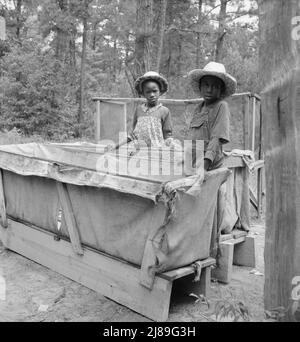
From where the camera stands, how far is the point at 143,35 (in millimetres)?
8188

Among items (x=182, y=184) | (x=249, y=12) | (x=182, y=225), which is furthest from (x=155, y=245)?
(x=249, y=12)

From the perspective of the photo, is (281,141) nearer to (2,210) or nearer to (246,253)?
(246,253)

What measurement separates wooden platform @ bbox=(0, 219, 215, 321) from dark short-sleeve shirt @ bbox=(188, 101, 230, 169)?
0.97m

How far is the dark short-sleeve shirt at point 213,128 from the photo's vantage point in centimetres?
360

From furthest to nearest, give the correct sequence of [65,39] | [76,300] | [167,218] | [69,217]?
[65,39] < [69,217] < [76,300] < [167,218]

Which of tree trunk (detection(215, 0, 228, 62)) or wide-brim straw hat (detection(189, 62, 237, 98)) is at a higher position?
tree trunk (detection(215, 0, 228, 62))

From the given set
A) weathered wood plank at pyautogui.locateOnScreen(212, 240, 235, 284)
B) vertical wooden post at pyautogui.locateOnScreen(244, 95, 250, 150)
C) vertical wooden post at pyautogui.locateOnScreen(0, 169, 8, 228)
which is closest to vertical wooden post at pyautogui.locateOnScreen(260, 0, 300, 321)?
weathered wood plank at pyautogui.locateOnScreen(212, 240, 235, 284)

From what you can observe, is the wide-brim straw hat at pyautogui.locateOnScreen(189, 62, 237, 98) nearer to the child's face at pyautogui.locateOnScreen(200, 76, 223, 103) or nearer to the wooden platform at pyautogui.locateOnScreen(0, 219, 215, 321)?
the child's face at pyautogui.locateOnScreen(200, 76, 223, 103)

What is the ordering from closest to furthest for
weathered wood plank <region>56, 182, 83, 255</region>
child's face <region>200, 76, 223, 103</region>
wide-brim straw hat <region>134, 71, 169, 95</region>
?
child's face <region>200, 76, 223, 103</region>, weathered wood plank <region>56, 182, 83, 255</region>, wide-brim straw hat <region>134, 71, 169, 95</region>

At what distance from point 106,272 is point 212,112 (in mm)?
1747

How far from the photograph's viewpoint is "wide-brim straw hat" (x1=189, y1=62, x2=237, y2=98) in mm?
3625

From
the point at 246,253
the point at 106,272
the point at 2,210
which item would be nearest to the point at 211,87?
the point at 106,272

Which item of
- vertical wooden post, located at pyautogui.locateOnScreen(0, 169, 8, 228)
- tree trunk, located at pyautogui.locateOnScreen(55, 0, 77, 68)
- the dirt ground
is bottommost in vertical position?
the dirt ground
